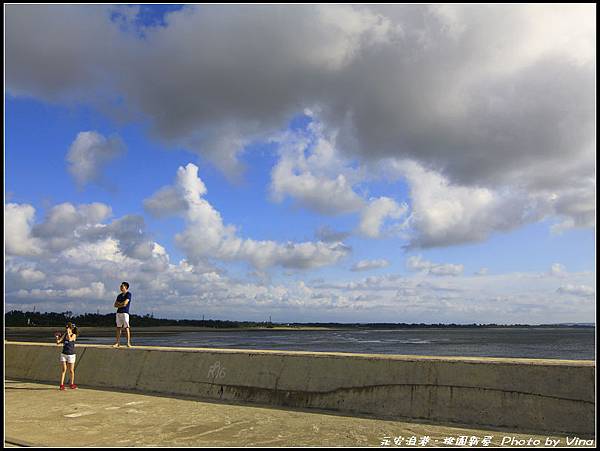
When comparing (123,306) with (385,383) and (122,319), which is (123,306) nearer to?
(122,319)

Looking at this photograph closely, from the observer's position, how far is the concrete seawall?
6.74 metres

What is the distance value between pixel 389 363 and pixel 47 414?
5346mm

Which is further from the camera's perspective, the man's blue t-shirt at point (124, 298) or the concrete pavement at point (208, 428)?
the man's blue t-shirt at point (124, 298)

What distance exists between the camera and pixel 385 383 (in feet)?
25.6

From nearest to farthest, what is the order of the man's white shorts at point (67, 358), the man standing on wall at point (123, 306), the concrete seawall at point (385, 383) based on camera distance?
the concrete seawall at point (385, 383) → the man's white shorts at point (67, 358) → the man standing on wall at point (123, 306)

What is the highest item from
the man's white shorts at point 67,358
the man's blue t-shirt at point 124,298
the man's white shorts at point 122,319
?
the man's blue t-shirt at point 124,298

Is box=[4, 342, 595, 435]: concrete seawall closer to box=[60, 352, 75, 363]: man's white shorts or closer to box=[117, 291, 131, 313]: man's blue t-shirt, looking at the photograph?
box=[60, 352, 75, 363]: man's white shorts

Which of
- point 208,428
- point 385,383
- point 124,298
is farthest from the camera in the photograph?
point 124,298

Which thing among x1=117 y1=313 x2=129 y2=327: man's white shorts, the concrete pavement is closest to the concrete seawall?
the concrete pavement

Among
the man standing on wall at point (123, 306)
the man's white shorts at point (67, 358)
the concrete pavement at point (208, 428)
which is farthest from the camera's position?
the man standing on wall at point (123, 306)

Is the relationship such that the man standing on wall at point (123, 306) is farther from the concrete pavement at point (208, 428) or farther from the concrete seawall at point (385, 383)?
the concrete pavement at point (208, 428)

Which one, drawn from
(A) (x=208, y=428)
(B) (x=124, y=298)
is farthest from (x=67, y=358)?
(A) (x=208, y=428)

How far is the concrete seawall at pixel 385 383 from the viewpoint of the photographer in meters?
6.74

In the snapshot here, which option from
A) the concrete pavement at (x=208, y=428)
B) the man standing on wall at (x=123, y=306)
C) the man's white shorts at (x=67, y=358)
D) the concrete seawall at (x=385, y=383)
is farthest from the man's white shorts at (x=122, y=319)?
the concrete pavement at (x=208, y=428)
